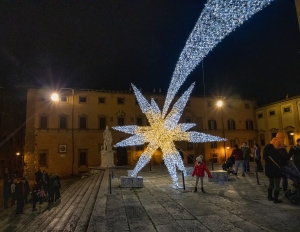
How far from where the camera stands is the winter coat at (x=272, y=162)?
6.42 meters

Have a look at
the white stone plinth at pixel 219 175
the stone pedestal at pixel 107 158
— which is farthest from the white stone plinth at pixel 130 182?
the stone pedestal at pixel 107 158

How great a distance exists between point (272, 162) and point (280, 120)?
3112 centimetres

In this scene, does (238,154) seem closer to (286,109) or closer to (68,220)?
(68,220)

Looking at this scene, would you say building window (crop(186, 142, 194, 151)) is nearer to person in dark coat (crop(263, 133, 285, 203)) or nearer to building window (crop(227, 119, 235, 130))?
building window (crop(227, 119, 235, 130))

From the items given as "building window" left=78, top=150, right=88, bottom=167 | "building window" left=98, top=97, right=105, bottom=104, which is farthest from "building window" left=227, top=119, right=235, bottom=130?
"building window" left=78, top=150, right=88, bottom=167

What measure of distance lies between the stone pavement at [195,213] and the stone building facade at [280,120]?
27653 millimetres

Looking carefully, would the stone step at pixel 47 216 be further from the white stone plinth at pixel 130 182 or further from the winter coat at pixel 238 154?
the winter coat at pixel 238 154

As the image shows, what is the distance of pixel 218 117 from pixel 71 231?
35.2 metres

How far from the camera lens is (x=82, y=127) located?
31922 mm

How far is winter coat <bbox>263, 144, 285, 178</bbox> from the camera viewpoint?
21.1 ft

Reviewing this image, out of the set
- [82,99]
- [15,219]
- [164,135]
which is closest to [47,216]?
[15,219]

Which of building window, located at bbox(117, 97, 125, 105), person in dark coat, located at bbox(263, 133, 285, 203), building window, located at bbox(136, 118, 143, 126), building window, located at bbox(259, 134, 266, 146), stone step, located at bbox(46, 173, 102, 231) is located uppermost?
building window, located at bbox(117, 97, 125, 105)

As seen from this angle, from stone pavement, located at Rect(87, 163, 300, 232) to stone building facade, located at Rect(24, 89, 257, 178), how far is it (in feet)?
74.4

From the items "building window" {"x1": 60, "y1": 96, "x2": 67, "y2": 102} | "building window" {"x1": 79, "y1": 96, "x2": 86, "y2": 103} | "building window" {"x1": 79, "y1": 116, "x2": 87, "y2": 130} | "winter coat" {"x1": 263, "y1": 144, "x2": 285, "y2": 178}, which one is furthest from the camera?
"building window" {"x1": 79, "y1": 96, "x2": 86, "y2": 103}
